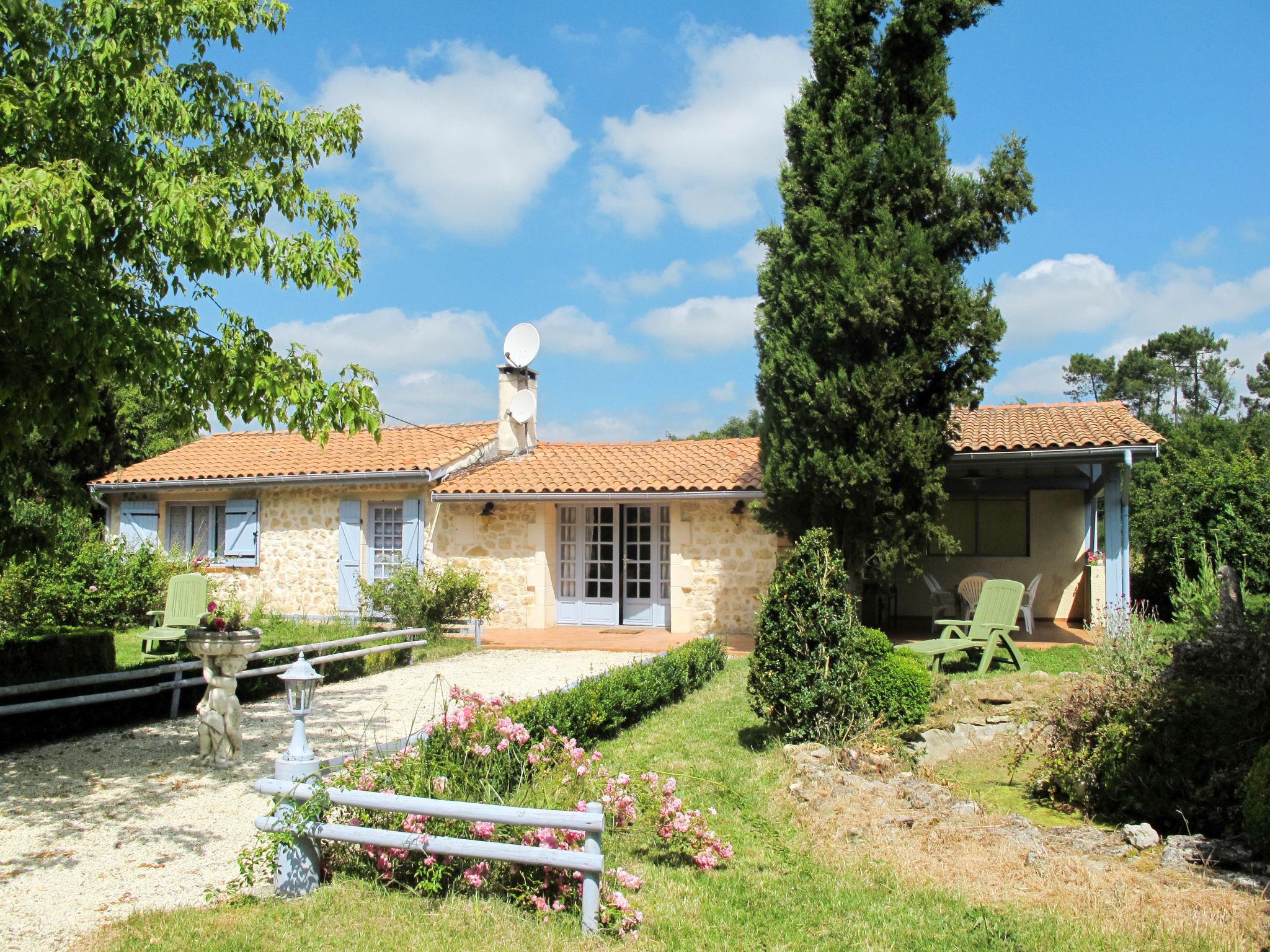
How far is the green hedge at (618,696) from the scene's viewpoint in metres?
6.61

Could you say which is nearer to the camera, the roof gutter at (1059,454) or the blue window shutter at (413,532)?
the roof gutter at (1059,454)

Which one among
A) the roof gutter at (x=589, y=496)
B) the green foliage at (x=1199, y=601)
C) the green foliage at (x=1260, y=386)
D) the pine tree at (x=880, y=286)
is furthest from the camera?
the green foliage at (x=1260, y=386)

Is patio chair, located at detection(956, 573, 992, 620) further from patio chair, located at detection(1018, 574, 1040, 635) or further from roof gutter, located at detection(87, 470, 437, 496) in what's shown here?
roof gutter, located at detection(87, 470, 437, 496)

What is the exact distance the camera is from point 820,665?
22.8ft

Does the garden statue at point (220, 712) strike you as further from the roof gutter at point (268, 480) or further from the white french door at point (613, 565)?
the white french door at point (613, 565)

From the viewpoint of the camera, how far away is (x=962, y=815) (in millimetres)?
5195

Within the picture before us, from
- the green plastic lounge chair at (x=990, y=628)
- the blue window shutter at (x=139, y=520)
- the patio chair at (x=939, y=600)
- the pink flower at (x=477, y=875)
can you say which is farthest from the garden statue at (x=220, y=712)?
the blue window shutter at (x=139, y=520)

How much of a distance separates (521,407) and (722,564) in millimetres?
5383

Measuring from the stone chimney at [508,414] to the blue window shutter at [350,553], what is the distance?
2853 millimetres

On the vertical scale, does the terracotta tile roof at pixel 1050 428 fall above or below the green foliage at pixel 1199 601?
above

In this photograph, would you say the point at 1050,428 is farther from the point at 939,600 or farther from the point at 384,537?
the point at 384,537

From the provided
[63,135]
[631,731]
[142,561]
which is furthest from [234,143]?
[142,561]

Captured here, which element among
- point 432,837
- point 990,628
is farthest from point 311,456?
point 432,837

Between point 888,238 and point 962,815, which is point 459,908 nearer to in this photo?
point 962,815
